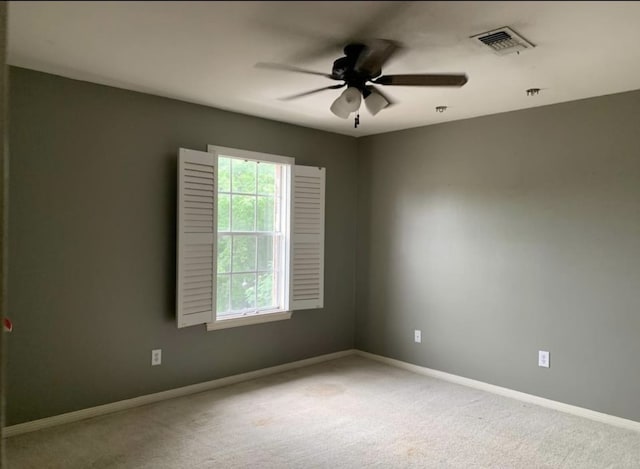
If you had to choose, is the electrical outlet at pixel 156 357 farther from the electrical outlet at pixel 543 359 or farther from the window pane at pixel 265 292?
the electrical outlet at pixel 543 359

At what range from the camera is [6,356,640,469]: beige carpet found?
2.90 meters

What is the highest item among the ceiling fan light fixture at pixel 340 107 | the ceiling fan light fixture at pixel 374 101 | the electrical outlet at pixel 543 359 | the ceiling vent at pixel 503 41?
the ceiling vent at pixel 503 41

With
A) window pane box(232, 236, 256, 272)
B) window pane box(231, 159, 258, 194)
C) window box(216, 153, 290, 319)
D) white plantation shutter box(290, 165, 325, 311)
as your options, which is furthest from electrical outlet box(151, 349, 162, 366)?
window pane box(231, 159, 258, 194)

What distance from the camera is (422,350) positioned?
15.6ft

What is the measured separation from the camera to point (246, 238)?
14.7 ft

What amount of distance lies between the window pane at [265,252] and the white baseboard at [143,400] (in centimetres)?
97

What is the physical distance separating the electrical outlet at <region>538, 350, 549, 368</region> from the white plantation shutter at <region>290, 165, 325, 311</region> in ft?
6.66

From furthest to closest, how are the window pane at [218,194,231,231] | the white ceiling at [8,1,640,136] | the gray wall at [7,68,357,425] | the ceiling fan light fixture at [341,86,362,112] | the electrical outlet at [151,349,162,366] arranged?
→ the window pane at [218,194,231,231]
the electrical outlet at [151,349,162,366]
the gray wall at [7,68,357,425]
the ceiling fan light fixture at [341,86,362,112]
the white ceiling at [8,1,640,136]

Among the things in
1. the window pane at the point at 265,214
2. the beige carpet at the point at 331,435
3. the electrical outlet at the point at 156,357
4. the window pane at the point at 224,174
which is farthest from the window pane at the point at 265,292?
the electrical outlet at the point at 156,357

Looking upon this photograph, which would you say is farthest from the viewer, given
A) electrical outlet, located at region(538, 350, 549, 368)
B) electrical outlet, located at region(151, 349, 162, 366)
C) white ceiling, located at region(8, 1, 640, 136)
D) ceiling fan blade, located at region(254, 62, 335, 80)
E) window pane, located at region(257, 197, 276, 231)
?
window pane, located at region(257, 197, 276, 231)

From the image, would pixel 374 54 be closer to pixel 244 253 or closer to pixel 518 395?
pixel 244 253

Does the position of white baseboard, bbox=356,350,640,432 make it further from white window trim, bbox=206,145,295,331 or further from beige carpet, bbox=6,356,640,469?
white window trim, bbox=206,145,295,331

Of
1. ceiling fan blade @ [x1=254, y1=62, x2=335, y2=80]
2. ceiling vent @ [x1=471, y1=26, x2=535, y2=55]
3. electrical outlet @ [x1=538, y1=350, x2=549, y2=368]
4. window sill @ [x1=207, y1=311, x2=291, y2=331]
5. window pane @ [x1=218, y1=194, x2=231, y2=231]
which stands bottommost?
electrical outlet @ [x1=538, y1=350, x2=549, y2=368]

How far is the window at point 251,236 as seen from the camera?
4.31 m
